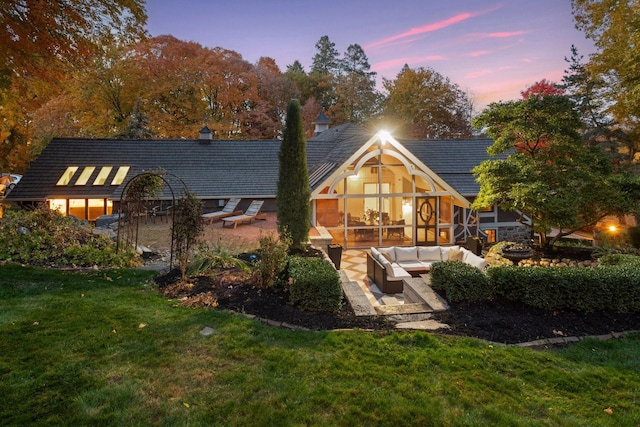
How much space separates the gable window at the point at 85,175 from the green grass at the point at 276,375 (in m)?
14.3

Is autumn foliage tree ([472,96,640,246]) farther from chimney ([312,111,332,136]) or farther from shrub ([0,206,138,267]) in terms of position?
chimney ([312,111,332,136])

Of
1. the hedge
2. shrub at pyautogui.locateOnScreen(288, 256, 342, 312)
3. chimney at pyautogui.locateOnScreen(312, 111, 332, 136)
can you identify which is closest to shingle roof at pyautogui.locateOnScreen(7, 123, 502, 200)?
chimney at pyautogui.locateOnScreen(312, 111, 332, 136)

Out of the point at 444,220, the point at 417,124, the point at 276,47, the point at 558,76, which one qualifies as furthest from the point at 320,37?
the point at 444,220

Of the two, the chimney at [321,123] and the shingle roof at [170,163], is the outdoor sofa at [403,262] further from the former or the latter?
the chimney at [321,123]

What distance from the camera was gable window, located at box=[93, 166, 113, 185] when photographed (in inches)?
704

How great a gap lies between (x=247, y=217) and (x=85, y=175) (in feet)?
30.1

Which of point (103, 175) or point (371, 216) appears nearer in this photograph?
point (371, 216)

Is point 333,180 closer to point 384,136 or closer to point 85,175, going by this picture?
point 384,136

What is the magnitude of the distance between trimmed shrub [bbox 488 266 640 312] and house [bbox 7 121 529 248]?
7.56 m

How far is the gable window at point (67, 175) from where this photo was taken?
1744 cm

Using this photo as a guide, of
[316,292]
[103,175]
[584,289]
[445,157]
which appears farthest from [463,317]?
[103,175]

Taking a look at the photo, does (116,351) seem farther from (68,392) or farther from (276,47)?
(276,47)

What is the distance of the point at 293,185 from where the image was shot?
9352 millimetres

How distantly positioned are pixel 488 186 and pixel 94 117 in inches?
1078
